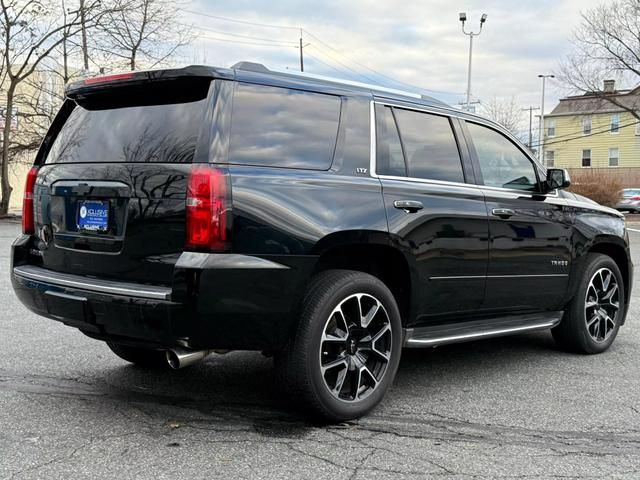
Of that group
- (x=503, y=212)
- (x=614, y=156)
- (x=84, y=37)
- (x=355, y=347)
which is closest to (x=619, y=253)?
(x=503, y=212)

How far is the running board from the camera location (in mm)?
4199

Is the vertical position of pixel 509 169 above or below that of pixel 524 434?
above

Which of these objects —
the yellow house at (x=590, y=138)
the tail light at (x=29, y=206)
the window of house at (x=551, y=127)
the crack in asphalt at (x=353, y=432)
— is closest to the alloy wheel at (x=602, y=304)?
the crack in asphalt at (x=353, y=432)

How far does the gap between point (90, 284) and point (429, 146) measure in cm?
230

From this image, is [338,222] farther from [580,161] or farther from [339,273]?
[580,161]

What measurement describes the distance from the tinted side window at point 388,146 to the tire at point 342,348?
0.69 m

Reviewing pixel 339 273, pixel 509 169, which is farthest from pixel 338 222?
pixel 509 169

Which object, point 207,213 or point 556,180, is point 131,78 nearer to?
point 207,213

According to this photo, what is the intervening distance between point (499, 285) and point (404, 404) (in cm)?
113

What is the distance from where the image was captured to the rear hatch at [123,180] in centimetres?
332

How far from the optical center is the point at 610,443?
354 centimetres

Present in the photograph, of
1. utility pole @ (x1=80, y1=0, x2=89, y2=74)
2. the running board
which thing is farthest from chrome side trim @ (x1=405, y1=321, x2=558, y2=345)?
utility pole @ (x1=80, y1=0, x2=89, y2=74)

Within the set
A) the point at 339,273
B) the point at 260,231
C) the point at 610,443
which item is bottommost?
the point at 610,443

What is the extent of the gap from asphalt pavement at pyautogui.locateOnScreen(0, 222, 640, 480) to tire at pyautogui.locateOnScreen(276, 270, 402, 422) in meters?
0.16
